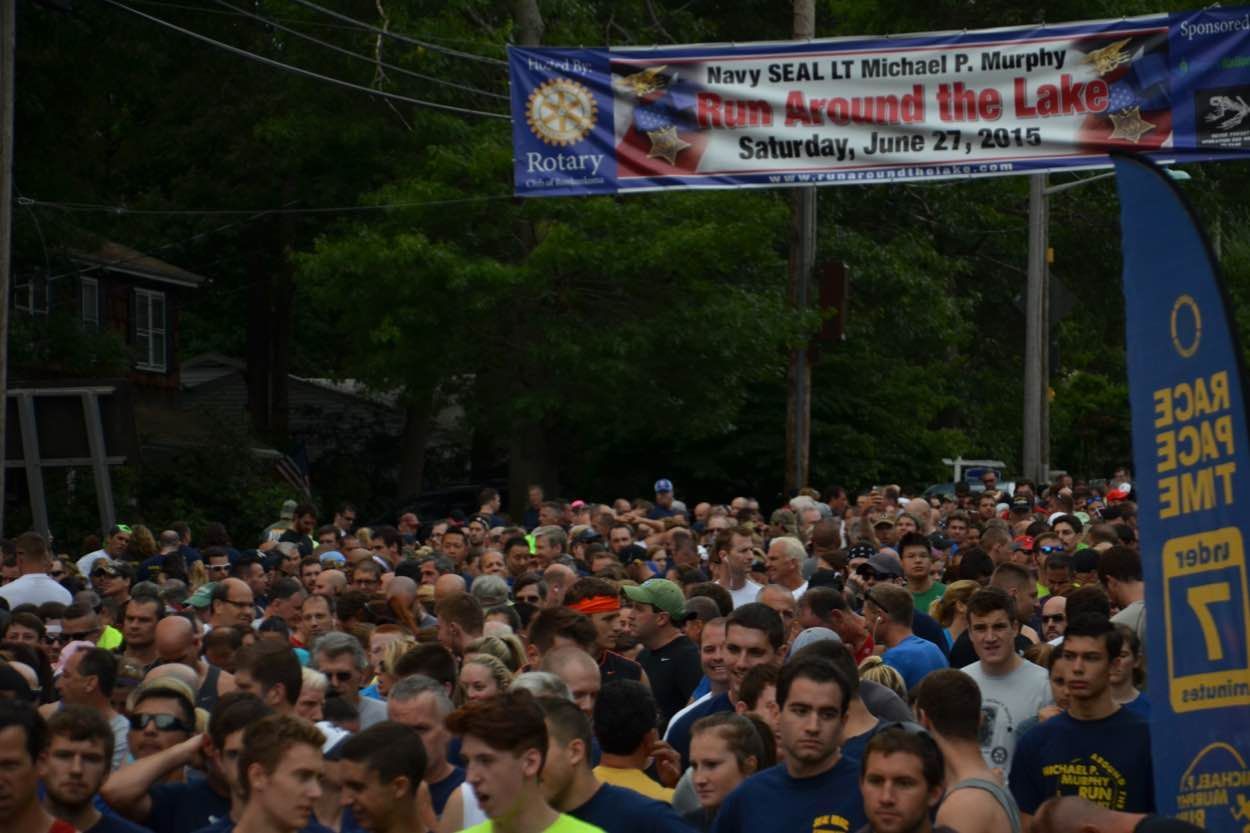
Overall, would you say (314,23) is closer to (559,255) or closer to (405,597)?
(559,255)

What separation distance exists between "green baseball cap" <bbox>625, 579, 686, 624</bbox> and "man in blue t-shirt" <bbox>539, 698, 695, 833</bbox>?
422 centimetres

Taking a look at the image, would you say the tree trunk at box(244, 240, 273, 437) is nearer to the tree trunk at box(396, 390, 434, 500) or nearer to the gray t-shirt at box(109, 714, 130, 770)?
the tree trunk at box(396, 390, 434, 500)

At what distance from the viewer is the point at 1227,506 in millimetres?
4207

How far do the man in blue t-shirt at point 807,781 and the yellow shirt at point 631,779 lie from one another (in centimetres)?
53

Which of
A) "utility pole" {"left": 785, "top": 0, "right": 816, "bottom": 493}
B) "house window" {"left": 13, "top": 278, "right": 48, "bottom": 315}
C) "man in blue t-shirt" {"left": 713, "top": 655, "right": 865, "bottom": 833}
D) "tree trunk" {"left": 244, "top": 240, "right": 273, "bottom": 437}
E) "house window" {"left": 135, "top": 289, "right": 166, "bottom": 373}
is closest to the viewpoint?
"man in blue t-shirt" {"left": 713, "top": 655, "right": 865, "bottom": 833}

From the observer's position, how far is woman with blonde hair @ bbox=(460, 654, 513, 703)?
7699 mm

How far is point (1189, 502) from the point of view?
14.3 feet

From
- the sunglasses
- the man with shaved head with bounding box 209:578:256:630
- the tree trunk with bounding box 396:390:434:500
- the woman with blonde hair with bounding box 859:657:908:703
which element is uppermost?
the tree trunk with bounding box 396:390:434:500

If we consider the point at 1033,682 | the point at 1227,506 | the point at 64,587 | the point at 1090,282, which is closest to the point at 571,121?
the point at 64,587

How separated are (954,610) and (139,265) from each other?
115 ft

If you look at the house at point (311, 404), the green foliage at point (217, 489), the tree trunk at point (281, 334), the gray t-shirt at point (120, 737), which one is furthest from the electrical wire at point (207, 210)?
the gray t-shirt at point (120, 737)

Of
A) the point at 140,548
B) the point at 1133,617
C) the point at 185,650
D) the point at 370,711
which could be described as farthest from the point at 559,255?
the point at 370,711

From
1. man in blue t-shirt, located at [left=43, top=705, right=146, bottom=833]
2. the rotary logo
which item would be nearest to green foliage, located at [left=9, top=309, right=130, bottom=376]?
the rotary logo

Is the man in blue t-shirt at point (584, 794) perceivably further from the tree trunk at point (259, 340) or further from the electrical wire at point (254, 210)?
the tree trunk at point (259, 340)
